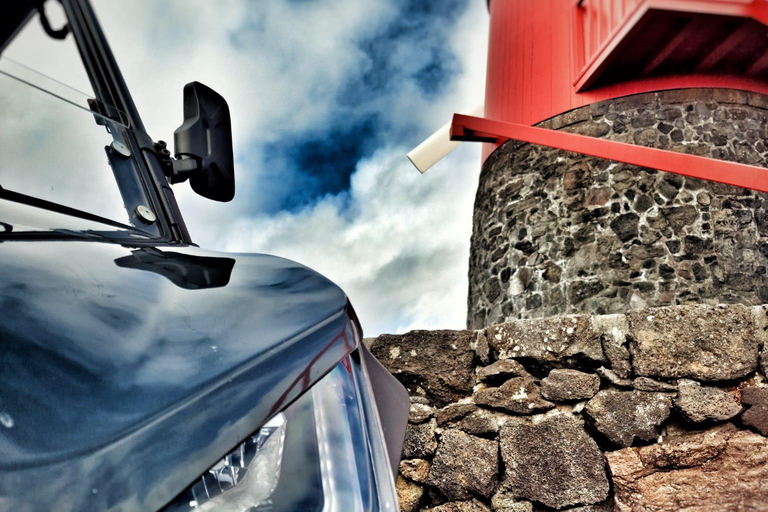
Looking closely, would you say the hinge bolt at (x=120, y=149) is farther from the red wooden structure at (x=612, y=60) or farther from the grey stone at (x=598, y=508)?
the red wooden structure at (x=612, y=60)

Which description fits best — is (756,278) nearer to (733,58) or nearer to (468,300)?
(733,58)

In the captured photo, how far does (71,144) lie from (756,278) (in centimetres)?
470

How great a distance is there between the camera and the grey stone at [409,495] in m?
2.69

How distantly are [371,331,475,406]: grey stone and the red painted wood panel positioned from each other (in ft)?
8.99

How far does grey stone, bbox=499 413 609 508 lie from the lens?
247 centimetres

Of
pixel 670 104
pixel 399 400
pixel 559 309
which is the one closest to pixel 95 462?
pixel 399 400

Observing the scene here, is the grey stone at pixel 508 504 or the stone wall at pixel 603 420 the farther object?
the grey stone at pixel 508 504

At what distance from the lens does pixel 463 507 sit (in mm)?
2605

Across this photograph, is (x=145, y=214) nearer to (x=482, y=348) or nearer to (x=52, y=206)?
(x=52, y=206)

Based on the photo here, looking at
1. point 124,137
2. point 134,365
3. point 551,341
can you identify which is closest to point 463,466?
point 551,341

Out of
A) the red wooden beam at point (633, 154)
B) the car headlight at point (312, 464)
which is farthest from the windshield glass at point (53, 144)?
the red wooden beam at point (633, 154)

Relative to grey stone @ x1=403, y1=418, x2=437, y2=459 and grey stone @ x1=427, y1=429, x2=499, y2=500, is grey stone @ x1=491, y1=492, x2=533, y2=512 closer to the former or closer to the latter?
grey stone @ x1=427, y1=429, x2=499, y2=500

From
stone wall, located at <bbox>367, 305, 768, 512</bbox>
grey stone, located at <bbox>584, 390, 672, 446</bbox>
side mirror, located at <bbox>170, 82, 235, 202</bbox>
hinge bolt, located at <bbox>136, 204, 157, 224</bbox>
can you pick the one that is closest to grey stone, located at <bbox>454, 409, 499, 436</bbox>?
stone wall, located at <bbox>367, 305, 768, 512</bbox>

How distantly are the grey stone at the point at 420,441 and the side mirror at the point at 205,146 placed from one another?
5.41 ft
